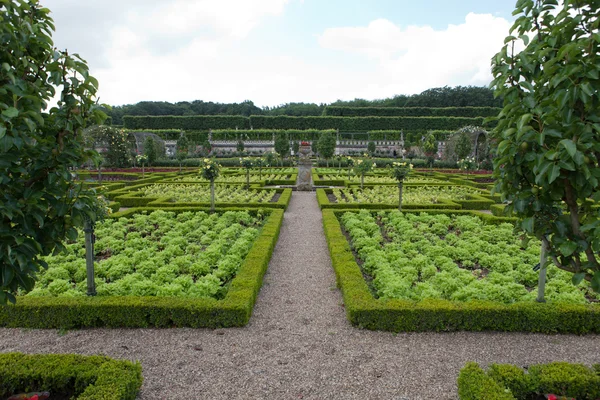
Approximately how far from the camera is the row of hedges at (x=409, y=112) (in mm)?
59531

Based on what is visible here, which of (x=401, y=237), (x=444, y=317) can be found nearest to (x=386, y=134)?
(x=401, y=237)

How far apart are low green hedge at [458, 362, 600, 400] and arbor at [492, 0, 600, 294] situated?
134 cm

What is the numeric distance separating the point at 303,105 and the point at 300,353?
288 ft

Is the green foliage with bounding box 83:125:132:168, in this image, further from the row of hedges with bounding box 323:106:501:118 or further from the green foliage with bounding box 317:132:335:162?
the row of hedges with bounding box 323:106:501:118

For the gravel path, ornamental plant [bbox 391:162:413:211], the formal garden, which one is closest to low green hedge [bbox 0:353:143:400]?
the formal garden

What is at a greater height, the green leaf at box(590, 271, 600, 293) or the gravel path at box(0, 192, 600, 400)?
the green leaf at box(590, 271, 600, 293)

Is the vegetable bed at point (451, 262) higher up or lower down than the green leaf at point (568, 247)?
lower down

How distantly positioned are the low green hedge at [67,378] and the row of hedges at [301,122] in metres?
55.1

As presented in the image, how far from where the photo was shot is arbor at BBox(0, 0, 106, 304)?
2238mm

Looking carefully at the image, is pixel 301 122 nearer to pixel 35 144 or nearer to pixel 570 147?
pixel 35 144

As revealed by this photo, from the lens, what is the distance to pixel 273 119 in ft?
188

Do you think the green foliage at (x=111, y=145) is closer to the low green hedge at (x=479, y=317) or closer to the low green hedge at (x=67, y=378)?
the low green hedge at (x=67, y=378)

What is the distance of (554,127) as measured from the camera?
2.30 meters

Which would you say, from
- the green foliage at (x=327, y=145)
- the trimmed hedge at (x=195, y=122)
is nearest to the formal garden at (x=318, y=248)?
the green foliage at (x=327, y=145)
